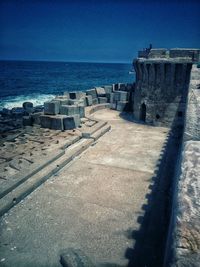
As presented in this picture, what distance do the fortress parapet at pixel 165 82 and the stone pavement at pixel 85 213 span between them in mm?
5715

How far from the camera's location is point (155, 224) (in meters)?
6.42

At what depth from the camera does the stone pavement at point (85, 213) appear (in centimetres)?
560

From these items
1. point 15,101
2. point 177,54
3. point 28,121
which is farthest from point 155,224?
point 15,101

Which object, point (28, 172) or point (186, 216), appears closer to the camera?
point (186, 216)

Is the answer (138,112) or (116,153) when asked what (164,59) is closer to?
(138,112)

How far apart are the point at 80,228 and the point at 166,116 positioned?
11.8 metres

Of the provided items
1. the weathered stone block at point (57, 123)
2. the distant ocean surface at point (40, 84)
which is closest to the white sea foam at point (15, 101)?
the distant ocean surface at point (40, 84)

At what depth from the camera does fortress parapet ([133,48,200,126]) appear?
15695mm

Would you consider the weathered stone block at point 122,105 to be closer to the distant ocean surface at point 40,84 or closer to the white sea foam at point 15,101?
the white sea foam at point 15,101

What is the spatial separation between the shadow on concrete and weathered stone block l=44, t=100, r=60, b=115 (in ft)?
25.6

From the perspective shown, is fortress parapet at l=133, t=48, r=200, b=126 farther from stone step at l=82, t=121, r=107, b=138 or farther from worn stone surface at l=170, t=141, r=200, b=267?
worn stone surface at l=170, t=141, r=200, b=267

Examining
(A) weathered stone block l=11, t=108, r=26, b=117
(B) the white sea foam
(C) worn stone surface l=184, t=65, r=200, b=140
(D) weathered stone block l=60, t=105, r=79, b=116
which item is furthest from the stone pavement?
(B) the white sea foam

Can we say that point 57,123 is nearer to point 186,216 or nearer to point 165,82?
point 165,82

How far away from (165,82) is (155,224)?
1169 cm
